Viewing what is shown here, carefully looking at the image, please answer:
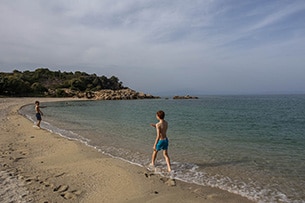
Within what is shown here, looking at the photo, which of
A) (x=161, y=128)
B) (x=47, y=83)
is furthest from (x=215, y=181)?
(x=47, y=83)

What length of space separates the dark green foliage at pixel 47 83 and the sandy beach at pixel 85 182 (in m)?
67.8

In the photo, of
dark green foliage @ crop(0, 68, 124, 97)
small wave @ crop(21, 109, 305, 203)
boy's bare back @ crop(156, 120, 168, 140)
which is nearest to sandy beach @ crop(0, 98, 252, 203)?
small wave @ crop(21, 109, 305, 203)

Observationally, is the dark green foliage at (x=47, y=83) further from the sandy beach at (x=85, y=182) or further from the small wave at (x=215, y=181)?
the small wave at (x=215, y=181)

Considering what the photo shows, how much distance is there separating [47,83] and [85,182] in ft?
343

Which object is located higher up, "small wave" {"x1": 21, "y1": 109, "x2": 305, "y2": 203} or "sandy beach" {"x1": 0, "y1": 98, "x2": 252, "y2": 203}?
"sandy beach" {"x1": 0, "y1": 98, "x2": 252, "y2": 203}

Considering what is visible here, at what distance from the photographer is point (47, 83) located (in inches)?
3989

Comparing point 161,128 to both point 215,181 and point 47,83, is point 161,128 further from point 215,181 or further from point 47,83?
point 47,83

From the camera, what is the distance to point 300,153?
10789 mm

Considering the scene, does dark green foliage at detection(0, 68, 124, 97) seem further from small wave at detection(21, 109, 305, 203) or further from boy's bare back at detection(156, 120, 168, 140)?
boy's bare back at detection(156, 120, 168, 140)

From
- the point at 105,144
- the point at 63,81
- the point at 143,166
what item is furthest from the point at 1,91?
the point at 143,166

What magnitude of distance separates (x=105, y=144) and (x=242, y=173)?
7.10m

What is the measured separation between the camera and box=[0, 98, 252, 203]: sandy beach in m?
5.64

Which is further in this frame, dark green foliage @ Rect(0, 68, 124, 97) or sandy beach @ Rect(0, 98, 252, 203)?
dark green foliage @ Rect(0, 68, 124, 97)

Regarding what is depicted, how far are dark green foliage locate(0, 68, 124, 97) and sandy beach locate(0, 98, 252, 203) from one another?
67.8 m
